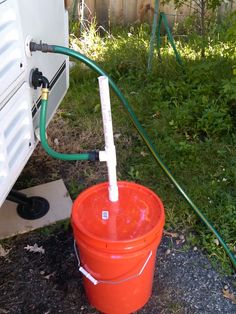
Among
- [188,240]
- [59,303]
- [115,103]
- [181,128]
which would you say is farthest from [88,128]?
[59,303]

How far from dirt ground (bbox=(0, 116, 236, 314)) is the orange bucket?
6.7 inches

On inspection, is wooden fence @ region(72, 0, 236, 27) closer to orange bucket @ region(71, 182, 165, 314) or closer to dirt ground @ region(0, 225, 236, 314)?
dirt ground @ region(0, 225, 236, 314)

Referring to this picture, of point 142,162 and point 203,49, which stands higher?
point 203,49

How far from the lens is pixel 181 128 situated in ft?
11.1

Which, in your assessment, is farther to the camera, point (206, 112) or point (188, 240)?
point (206, 112)

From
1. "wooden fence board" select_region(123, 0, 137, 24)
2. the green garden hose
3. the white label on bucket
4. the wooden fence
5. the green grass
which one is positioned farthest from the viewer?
"wooden fence board" select_region(123, 0, 137, 24)

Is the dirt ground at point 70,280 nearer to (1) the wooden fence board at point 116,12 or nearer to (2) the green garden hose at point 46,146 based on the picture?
(2) the green garden hose at point 46,146

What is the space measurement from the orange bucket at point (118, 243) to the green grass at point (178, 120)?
673 millimetres

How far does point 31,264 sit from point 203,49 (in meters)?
2.75

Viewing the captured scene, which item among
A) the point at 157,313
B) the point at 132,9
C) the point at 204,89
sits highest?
the point at 132,9

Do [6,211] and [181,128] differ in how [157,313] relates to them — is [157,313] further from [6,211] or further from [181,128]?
[181,128]

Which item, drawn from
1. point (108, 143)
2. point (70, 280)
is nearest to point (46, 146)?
point (108, 143)

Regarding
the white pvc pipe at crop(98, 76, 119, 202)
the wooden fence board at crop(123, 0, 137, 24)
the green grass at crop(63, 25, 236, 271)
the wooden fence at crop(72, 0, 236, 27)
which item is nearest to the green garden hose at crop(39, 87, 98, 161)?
the white pvc pipe at crop(98, 76, 119, 202)

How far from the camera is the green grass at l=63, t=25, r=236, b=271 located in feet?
8.63
